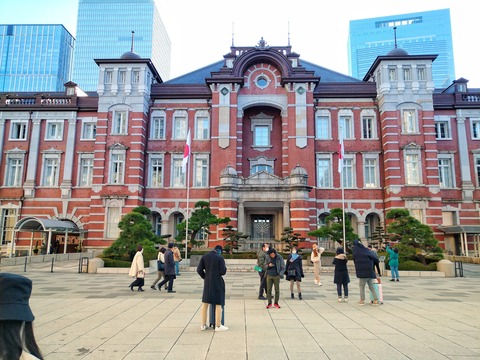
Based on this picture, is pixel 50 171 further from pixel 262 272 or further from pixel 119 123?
pixel 262 272

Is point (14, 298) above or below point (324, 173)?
below

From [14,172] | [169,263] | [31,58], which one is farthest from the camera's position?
[31,58]

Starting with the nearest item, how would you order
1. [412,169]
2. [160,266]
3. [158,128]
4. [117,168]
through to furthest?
[160,266]
[412,169]
[117,168]
[158,128]

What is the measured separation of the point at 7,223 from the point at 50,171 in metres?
5.61

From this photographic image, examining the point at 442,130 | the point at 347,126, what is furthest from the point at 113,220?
the point at 442,130

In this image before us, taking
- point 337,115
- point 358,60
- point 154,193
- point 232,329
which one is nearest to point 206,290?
point 232,329

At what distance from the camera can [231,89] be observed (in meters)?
31.3

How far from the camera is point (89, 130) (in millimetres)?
33375

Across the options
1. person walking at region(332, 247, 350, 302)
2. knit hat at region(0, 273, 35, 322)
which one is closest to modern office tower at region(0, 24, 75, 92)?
person walking at region(332, 247, 350, 302)

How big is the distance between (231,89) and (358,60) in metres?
121

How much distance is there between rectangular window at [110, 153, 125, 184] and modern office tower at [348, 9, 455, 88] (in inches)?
4824

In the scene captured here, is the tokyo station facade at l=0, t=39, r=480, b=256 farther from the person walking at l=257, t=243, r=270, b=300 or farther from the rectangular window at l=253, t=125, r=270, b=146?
the person walking at l=257, t=243, r=270, b=300

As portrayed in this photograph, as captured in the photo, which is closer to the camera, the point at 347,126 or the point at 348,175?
the point at 348,175

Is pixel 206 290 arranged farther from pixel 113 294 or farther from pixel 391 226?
pixel 391 226
